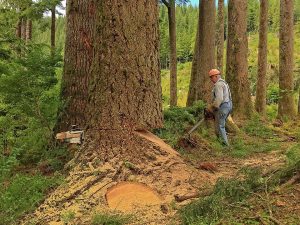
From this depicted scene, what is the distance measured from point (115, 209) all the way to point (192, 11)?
14088cm

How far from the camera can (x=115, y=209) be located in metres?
4.87

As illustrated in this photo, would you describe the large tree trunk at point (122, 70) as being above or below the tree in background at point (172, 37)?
below

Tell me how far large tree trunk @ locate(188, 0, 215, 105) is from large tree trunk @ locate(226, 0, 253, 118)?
1419 mm

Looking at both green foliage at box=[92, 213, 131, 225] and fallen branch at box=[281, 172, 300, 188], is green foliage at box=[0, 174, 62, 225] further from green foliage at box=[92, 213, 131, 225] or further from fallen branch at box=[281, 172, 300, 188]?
fallen branch at box=[281, 172, 300, 188]

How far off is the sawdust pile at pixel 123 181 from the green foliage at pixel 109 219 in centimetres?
12

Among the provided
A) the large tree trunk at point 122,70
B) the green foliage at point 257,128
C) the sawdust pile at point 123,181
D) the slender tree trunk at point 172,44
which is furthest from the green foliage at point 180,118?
the slender tree trunk at point 172,44

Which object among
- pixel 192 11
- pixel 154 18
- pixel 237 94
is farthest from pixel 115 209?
pixel 192 11

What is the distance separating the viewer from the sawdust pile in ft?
16.2

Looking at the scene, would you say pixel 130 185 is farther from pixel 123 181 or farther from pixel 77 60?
pixel 77 60

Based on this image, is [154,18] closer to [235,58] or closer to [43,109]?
[43,109]

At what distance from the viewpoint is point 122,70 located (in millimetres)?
5953

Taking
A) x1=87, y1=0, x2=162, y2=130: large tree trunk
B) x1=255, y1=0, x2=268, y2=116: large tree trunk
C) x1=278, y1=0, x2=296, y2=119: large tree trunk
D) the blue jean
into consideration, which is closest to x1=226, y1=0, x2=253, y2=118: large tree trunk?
x1=278, y1=0, x2=296, y2=119: large tree trunk

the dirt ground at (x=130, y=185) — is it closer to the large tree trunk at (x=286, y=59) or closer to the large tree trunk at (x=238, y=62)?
the large tree trunk at (x=238, y=62)

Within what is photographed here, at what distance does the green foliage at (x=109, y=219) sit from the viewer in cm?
446
